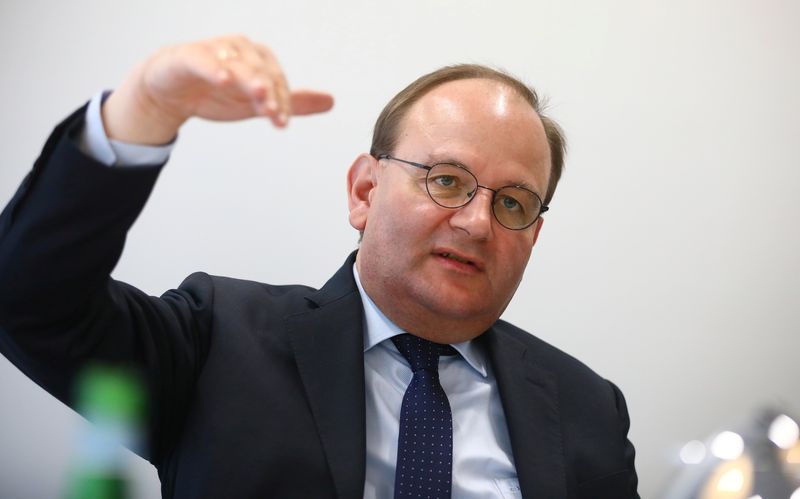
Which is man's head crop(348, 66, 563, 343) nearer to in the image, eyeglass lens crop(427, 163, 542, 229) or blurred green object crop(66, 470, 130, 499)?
eyeglass lens crop(427, 163, 542, 229)

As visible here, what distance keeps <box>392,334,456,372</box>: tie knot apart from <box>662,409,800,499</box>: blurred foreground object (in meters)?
0.67

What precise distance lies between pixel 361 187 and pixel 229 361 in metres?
0.49

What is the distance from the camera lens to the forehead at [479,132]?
5.44ft

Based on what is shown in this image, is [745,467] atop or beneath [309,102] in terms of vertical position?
beneath

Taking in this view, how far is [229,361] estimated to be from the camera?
1518 mm

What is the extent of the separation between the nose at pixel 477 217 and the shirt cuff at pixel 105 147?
0.63m

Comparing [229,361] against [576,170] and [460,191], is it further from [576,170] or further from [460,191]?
[576,170]

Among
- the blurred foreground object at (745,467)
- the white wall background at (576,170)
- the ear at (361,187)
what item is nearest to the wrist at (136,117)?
the ear at (361,187)

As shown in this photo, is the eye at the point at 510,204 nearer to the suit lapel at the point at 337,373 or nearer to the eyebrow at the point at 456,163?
the eyebrow at the point at 456,163

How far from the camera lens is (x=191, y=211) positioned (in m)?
2.15

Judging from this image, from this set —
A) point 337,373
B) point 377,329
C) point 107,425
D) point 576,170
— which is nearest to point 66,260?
point 107,425

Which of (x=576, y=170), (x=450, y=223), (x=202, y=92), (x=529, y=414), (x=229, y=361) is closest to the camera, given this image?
(x=202, y=92)

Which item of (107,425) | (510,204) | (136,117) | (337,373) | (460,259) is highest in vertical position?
(136,117)

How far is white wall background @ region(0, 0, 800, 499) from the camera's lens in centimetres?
209
